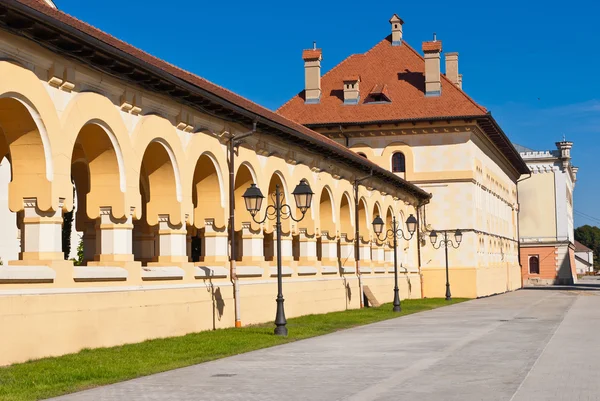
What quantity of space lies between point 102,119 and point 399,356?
7.09 metres

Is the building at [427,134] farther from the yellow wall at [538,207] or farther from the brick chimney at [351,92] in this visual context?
the yellow wall at [538,207]

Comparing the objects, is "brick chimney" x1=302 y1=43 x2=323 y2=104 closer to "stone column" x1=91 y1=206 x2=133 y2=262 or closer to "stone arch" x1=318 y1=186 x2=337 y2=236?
"stone arch" x1=318 y1=186 x2=337 y2=236

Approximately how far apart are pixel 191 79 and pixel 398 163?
26186mm

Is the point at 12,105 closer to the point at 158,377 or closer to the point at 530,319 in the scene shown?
the point at 158,377

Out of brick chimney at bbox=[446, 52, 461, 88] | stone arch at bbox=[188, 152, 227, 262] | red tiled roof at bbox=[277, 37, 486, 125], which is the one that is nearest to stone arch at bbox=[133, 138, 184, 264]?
stone arch at bbox=[188, 152, 227, 262]

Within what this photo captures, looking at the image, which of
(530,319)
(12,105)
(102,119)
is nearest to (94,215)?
(102,119)

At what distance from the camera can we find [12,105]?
1497 cm

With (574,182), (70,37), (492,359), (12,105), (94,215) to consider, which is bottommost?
(492,359)

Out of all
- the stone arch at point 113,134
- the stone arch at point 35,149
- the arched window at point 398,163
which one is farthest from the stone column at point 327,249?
the stone arch at point 35,149

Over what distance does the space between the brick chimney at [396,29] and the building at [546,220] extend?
36.4m

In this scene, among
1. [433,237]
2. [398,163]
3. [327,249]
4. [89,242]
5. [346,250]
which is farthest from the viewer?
[398,163]

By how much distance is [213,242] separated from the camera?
23125 millimetres

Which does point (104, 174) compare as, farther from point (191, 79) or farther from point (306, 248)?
point (306, 248)

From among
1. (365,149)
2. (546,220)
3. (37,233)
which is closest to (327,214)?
(365,149)
